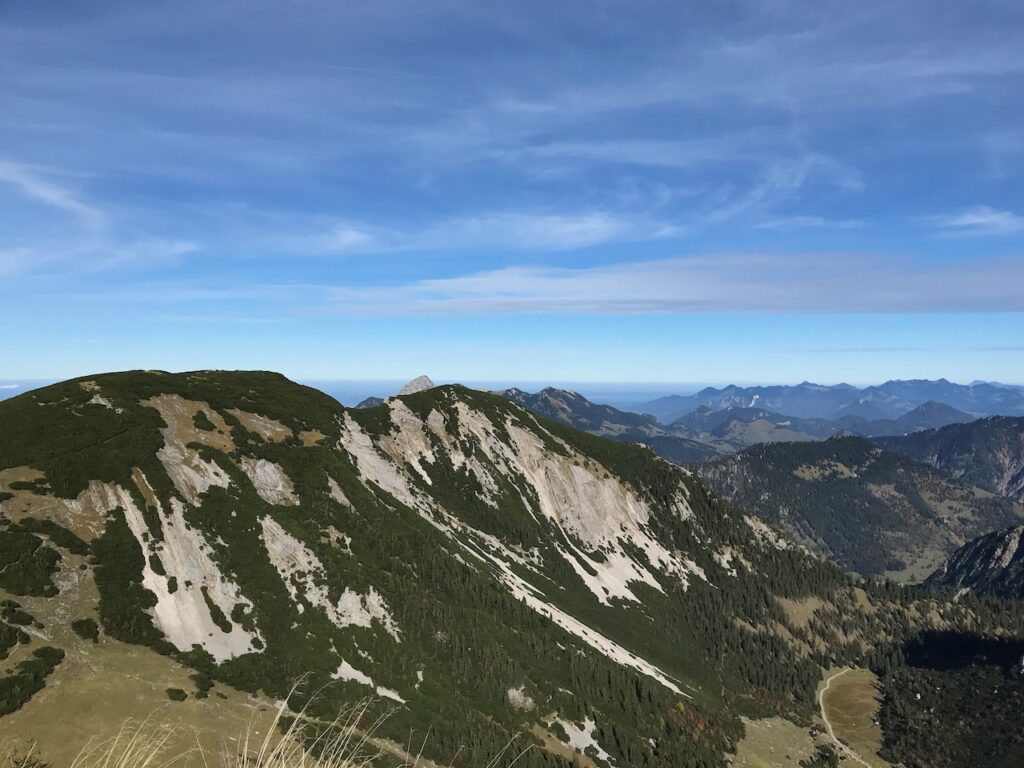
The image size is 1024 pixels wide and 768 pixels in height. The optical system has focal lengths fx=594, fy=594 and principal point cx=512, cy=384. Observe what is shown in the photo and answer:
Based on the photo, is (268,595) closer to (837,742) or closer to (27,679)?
(27,679)

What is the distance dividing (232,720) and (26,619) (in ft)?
89.5

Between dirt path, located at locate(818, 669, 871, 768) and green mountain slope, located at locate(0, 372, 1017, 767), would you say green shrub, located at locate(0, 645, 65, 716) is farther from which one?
dirt path, located at locate(818, 669, 871, 768)

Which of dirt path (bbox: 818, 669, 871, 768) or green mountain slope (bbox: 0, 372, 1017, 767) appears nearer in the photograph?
green mountain slope (bbox: 0, 372, 1017, 767)

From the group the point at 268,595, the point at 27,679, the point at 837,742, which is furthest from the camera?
the point at 837,742

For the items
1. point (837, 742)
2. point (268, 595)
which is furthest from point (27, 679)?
point (837, 742)

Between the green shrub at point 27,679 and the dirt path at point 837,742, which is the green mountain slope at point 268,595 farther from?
the dirt path at point 837,742

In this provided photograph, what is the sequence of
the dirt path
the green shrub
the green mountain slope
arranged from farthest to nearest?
1. the dirt path
2. the green mountain slope
3. the green shrub

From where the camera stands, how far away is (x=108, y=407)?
370 ft

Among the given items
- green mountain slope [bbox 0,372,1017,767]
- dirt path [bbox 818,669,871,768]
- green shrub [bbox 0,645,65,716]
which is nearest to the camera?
green shrub [bbox 0,645,65,716]

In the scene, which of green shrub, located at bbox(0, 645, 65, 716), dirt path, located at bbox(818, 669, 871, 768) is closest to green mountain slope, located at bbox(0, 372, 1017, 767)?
green shrub, located at bbox(0, 645, 65, 716)

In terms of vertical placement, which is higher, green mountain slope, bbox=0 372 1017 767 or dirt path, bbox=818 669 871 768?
green mountain slope, bbox=0 372 1017 767

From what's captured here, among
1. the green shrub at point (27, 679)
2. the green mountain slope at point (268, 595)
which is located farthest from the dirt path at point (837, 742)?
the green shrub at point (27, 679)

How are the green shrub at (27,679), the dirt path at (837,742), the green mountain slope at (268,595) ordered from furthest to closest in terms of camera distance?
the dirt path at (837,742) < the green mountain slope at (268,595) < the green shrub at (27,679)

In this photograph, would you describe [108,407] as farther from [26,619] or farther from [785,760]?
[785,760]
